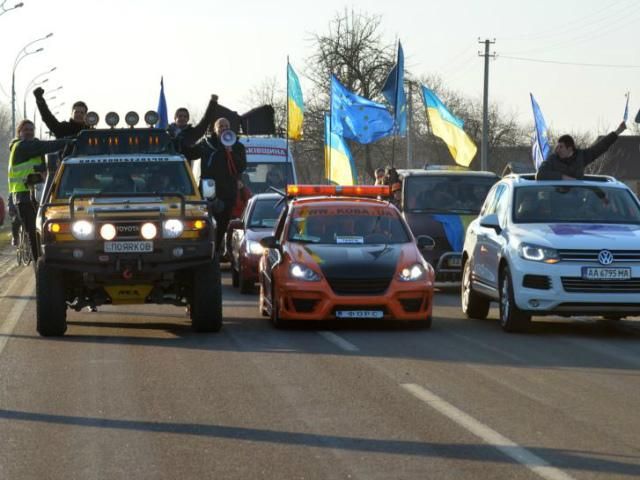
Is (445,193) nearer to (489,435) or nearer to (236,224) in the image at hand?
(236,224)

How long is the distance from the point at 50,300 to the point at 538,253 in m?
4.87

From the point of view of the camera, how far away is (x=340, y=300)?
15.1 m

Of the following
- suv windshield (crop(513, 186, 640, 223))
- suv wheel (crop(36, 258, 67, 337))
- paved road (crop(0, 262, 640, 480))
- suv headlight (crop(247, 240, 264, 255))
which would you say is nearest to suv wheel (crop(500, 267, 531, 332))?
paved road (crop(0, 262, 640, 480))

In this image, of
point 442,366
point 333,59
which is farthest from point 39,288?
point 333,59

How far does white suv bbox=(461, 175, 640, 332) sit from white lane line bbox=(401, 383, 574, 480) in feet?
13.7

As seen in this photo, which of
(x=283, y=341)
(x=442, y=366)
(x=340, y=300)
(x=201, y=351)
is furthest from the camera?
(x=340, y=300)

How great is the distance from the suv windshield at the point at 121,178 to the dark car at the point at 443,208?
6.29 metres

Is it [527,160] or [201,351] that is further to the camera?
[527,160]

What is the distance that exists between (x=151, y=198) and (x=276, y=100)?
85.1 metres

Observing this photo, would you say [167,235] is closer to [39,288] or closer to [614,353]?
[39,288]

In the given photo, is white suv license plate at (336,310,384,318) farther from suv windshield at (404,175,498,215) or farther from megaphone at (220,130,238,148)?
suv windshield at (404,175,498,215)

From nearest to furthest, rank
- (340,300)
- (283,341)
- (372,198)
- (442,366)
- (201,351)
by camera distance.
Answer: (442,366)
(201,351)
(283,341)
(340,300)
(372,198)

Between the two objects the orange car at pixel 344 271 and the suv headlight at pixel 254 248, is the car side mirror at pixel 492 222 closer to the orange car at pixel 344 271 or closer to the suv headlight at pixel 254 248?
the orange car at pixel 344 271

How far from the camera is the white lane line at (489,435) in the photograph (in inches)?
298
